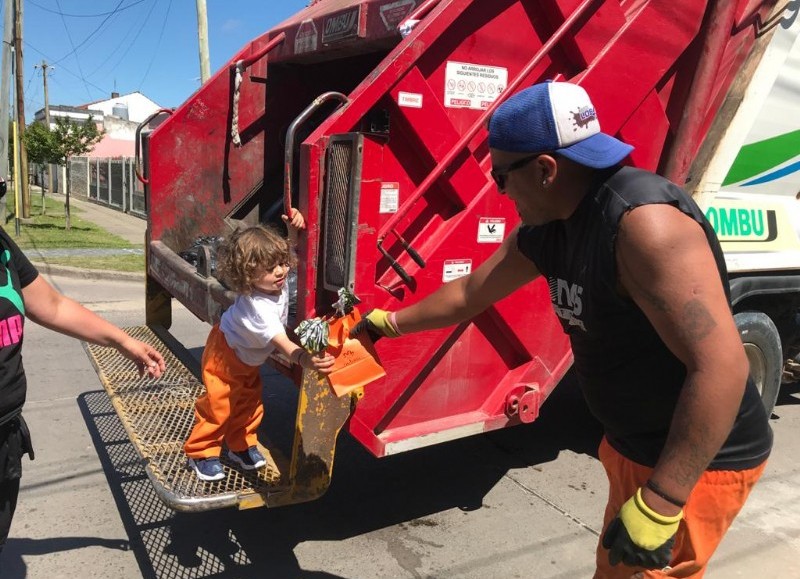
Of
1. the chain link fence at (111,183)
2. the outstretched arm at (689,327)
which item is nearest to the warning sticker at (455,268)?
the outstretched arm at (689,327)

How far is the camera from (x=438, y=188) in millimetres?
2855

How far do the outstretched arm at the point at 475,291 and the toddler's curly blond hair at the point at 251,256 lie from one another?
595 mm

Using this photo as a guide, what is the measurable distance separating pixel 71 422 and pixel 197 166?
6.01 feet

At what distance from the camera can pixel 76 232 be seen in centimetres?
1498

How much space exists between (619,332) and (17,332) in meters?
1.66

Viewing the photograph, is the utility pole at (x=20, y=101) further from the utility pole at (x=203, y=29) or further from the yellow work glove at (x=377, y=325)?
the yellow work glove at (x=377, y=325)

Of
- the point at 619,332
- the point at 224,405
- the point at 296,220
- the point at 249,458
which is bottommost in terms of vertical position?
the point at 249,458

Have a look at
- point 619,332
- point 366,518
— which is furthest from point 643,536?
point 366,518

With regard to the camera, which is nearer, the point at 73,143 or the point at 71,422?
the point at 71,422

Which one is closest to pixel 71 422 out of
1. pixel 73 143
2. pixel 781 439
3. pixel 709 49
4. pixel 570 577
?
pixel 570 577

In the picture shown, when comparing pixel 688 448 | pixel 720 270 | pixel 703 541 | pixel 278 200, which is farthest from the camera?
pixel 278 200

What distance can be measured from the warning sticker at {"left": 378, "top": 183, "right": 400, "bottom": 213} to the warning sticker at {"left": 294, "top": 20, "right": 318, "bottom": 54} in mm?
1732

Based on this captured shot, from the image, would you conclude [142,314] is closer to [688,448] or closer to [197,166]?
[197,166]

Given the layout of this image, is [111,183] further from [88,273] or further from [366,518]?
[366,518]
